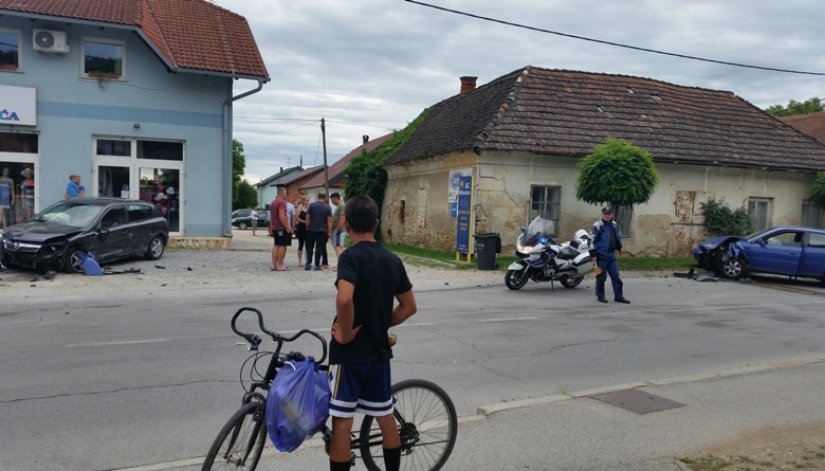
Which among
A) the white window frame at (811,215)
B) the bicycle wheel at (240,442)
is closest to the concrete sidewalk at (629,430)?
the bicycle wheel at (240,442)

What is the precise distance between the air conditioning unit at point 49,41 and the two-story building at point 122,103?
3cm

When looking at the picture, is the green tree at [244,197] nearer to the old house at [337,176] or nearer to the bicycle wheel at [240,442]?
the old house at [337,176]

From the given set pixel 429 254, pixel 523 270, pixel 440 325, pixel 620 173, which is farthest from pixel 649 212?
pixel 440 325

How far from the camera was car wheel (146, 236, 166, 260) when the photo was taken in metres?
16.5

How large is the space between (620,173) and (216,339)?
12665 mm

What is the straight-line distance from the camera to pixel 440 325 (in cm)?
950

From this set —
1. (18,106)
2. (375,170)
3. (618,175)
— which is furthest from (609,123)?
(18,106)

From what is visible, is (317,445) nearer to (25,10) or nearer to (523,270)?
(523,270)

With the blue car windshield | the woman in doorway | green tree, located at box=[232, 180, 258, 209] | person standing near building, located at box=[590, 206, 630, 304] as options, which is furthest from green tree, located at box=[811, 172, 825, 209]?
green tree, located at box=[232, 180, 258, 209]

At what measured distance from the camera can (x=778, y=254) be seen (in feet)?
55.0

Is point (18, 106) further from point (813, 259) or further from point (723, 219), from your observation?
point (723, 219)

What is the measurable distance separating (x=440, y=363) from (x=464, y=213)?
481 inches

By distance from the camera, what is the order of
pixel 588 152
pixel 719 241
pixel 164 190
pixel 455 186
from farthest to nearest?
1. pixel 455 186
2. pixel 588 152
3. pixel 164 190
4. pixel 719 241

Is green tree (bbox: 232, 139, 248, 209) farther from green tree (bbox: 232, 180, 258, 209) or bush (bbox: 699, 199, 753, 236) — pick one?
bush (bbox: 699, 199, 753, 236)
